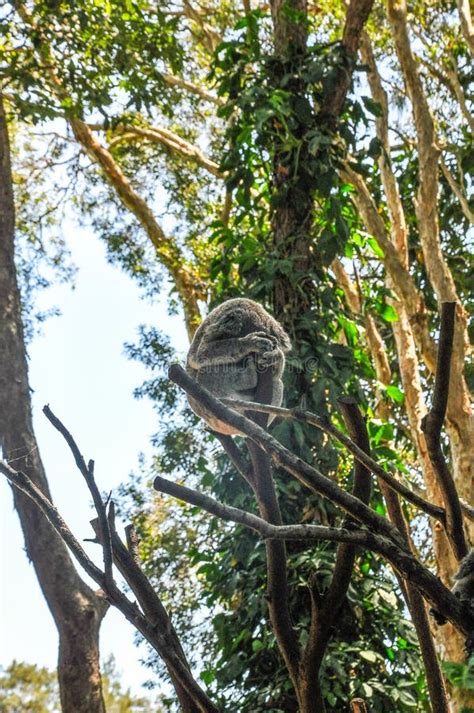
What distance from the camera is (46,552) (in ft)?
19.6

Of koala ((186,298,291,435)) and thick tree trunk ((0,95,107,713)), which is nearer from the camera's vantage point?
koala ((186,298,291,435))

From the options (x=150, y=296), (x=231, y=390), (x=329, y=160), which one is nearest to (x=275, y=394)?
(x=231, y=390)

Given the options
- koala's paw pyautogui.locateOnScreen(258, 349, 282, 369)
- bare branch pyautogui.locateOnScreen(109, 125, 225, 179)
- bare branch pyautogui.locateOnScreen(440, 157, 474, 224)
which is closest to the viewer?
koala's paw pyautogui.locateOnScreen(258, 349, 282, 369)

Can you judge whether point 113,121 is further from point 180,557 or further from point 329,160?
point 180,557

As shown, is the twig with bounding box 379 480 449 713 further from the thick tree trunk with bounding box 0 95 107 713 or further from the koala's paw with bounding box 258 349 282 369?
the thick tree trunk with bounding box 0 95 107 713

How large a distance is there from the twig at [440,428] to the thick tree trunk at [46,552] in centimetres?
350

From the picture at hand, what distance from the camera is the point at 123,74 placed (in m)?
7.41

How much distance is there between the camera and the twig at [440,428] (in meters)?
2.04

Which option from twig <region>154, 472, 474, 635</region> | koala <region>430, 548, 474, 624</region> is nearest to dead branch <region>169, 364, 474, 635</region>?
twig <region>154, 472, 474, 635</region>

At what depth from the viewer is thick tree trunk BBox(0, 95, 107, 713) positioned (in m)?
5.68

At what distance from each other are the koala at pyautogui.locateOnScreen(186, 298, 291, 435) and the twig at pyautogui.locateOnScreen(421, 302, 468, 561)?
1.06 m

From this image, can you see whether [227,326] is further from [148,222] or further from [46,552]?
[148,222]

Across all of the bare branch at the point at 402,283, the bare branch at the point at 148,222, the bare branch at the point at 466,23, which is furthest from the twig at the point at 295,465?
the bare branch at the point at 466,23

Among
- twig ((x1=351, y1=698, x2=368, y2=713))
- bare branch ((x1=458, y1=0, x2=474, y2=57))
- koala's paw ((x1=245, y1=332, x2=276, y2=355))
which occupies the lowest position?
twig ((x1=351, y1=698, x2=368, y2=713))
